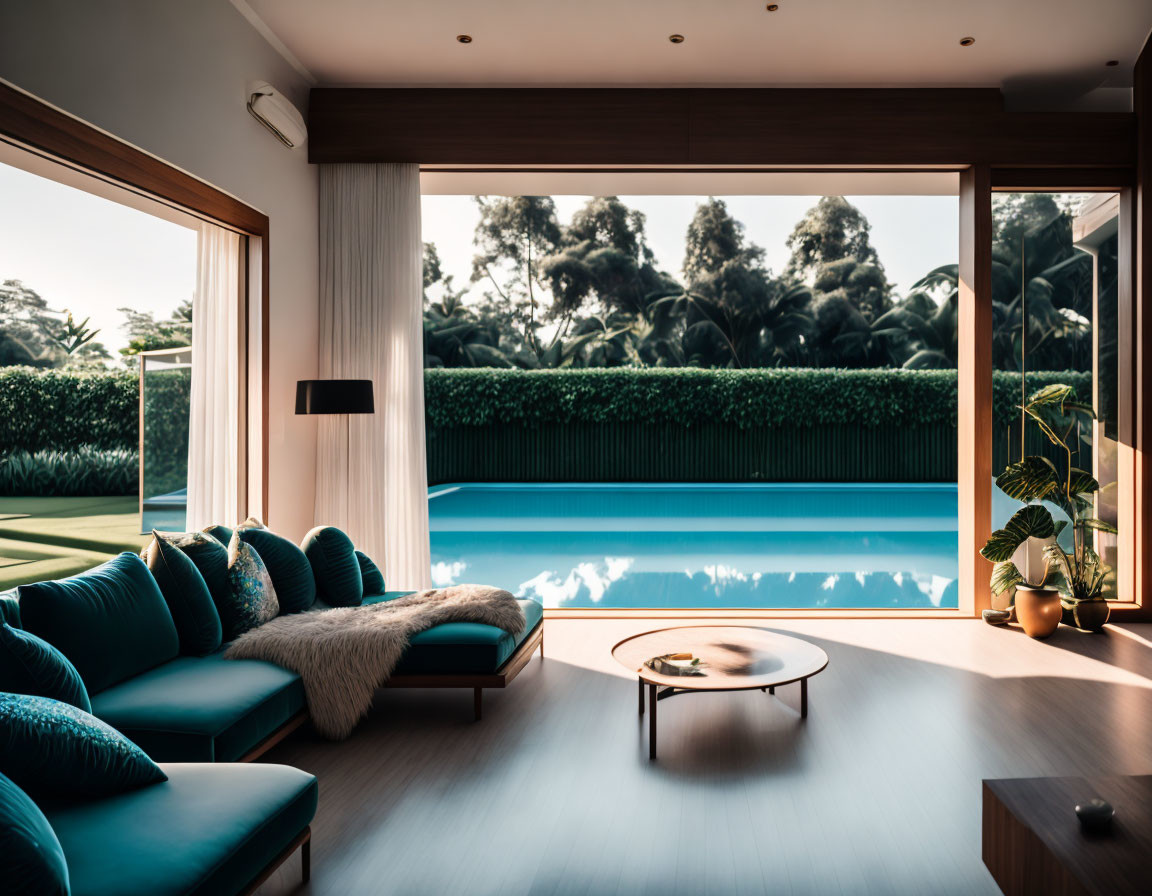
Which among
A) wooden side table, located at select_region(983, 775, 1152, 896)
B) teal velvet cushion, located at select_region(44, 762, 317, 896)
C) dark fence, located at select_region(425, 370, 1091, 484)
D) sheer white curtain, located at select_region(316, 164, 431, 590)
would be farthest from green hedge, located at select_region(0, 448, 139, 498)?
dark fence, located at select_region(425, 370, 1091, 484)

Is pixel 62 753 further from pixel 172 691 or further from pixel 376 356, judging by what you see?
pixel 376 356

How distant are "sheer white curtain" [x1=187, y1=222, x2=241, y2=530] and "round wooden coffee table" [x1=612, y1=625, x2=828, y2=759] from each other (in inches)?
93.4

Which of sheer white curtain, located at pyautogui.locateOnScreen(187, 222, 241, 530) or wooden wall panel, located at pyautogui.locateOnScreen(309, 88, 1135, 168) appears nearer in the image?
sheer white curtain, located at pyautogui.locateOnScreen(187, 222, 241, 530)

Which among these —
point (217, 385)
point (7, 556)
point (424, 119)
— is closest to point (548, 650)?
point (217, 385)

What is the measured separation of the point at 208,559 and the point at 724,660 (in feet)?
7.34

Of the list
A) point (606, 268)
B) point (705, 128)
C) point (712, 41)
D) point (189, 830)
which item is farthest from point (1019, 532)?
point (606, 268)

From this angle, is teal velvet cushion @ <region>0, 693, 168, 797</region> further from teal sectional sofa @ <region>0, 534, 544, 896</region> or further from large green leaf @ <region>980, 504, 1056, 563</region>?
large green leaf @ <region>980, 504, 1056, 563</region>

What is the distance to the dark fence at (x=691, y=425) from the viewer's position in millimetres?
12609

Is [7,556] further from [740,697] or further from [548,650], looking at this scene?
[740,697]

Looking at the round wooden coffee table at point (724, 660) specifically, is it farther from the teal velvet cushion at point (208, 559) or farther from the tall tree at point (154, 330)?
the tall tree at point (154, 330)

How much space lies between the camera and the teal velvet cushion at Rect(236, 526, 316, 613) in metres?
3.91

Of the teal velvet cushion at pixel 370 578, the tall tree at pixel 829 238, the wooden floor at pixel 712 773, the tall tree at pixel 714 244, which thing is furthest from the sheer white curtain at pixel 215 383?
the tall tree at pixel 829 238

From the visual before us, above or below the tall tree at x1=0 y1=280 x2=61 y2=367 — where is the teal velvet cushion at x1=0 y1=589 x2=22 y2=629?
below

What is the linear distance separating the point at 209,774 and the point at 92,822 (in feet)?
1.05
